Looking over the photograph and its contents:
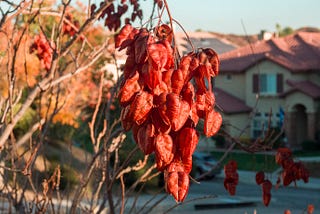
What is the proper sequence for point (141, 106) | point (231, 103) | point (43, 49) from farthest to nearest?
point (231, 103)
point (43, 49)
point (141, 106)

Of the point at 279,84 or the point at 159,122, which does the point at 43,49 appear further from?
the point at 279,84

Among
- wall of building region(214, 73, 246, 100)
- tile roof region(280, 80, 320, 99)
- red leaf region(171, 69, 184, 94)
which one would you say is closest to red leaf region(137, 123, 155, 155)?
red leaf region(171, 69, 184, 94)

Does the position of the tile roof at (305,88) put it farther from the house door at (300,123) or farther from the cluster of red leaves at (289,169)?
the cluster of red leaves at (289,169)

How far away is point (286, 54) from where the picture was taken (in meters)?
43.4

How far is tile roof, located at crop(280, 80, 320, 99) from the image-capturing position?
3922 cm

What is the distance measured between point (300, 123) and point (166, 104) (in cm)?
4105

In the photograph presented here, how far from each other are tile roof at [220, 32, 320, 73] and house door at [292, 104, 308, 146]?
2307 mm

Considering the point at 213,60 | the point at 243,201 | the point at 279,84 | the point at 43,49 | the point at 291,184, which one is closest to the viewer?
the point at 213,60

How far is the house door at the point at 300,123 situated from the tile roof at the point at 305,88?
1.25 m

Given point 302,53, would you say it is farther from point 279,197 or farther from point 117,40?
point 117,40

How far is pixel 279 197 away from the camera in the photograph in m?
24.4

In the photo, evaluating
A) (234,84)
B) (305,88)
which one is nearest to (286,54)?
(234,84)

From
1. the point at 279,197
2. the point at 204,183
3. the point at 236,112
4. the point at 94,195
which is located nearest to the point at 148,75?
the point at 94,195

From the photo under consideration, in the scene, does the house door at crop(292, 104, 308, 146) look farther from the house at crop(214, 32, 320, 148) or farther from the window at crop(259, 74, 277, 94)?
the window at crop(259, 74, 277, 94)
